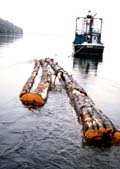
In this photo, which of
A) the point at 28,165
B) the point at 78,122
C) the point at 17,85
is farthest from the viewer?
the point at 17,85

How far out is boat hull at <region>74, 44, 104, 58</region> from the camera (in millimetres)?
56062

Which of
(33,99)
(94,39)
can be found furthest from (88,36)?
(33,99)

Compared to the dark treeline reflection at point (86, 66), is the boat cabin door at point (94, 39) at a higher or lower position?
higher

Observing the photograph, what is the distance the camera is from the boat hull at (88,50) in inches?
2207

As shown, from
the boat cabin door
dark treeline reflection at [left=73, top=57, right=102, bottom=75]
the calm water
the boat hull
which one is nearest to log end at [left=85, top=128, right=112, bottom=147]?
the calm water

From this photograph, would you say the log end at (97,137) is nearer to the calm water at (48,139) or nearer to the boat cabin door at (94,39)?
the calm water at (48,139)

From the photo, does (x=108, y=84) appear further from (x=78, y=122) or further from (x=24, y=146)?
(x=24, y=146)

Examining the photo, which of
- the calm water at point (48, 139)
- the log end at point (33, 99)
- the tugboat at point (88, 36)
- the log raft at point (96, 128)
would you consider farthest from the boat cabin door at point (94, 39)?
the log raft at point (96, 128)

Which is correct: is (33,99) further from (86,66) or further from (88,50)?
(88,50)

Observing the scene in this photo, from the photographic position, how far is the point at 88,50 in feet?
185

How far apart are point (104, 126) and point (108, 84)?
16.2 m

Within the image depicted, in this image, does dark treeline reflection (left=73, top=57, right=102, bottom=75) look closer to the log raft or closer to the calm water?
the calm water

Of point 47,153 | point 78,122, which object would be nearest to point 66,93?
point 78,122

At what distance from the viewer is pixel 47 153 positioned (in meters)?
10.9
